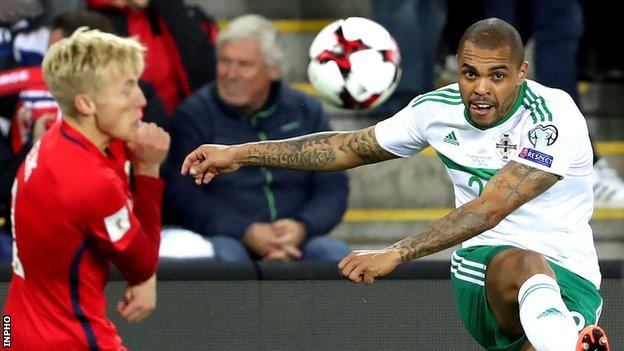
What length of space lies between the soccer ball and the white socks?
1771 mm

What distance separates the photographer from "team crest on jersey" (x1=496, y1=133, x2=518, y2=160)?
4.68 m

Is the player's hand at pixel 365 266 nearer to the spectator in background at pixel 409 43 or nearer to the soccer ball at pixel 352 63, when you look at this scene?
the soccer ball at pixel 352 63

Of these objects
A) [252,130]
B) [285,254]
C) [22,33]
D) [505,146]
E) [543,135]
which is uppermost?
[543,135]

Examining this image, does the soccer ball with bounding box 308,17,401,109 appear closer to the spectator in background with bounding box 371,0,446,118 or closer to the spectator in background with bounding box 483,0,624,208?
the spectator in background with bounding box 371,0,446,118

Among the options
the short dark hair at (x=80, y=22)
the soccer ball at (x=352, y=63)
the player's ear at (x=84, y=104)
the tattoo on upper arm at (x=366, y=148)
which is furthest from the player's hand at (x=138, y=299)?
the short dark hair at (x=80, y=22)

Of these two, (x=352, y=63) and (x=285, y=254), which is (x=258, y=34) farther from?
(x=285, y=254)

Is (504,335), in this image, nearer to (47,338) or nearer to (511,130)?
(511,130)

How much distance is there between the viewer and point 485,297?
4.79 m

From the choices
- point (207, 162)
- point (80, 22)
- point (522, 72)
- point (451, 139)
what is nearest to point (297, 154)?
point (207, 162)

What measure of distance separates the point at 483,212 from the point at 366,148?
25.9 inches

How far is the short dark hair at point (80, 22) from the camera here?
6.19 meters

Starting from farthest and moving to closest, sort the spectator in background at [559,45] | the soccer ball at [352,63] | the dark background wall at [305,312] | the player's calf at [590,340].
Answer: the spectator in background at [559,45] → the soccer ball at [352,63] → the dark background wall at [305,312] → the player's calf at [590,340]

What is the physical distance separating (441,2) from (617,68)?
1046 millimetres

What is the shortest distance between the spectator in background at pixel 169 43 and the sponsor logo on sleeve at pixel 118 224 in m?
2.65
